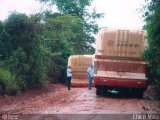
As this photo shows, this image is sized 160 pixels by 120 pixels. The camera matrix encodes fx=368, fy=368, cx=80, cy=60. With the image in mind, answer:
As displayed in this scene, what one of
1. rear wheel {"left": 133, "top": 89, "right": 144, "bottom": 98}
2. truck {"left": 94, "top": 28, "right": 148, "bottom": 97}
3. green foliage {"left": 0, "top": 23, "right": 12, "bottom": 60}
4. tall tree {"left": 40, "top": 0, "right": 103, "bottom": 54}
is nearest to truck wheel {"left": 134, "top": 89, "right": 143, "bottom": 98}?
rear wheel {"left": 133, "top": 89, "right": 144, "bottom": 98}

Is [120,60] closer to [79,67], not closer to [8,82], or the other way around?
[8,82]

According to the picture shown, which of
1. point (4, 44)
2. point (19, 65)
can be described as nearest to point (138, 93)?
point (19, 65)

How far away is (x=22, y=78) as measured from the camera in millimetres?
20594

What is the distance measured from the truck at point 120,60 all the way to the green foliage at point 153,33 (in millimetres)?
783

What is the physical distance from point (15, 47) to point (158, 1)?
10.1m

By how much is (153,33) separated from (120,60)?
253cm

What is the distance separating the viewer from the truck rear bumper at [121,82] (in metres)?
17.5

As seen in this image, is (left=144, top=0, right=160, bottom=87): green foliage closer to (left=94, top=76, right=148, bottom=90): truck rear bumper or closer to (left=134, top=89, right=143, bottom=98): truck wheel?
(left=94, top=76, right=148, bottom=90): truck rear bumper

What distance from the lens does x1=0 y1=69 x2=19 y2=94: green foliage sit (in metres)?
18.2

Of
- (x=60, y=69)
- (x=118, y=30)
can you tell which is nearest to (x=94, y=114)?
(x=118, y=30)

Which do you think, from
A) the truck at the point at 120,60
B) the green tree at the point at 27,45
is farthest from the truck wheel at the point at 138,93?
the green tree at the point at 27,45

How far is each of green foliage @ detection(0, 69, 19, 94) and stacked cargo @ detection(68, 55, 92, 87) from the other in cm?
855

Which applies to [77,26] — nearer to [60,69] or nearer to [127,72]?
[60,69]

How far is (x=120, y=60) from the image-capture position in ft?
58.0
